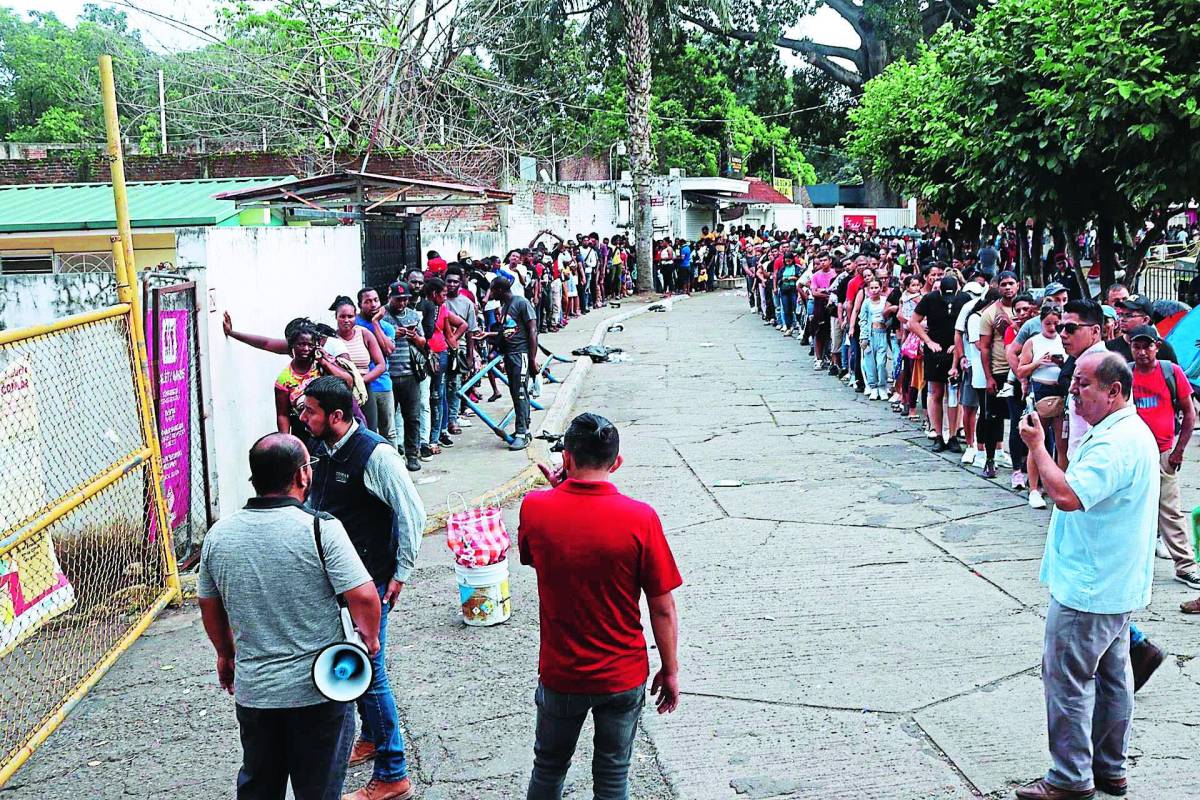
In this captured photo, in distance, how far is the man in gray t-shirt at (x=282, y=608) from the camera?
151 inches

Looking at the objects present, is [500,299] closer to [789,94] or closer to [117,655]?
[117,655]

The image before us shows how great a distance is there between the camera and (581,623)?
3.90 meters

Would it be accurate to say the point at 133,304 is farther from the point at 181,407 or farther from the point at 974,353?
the point at 974,353

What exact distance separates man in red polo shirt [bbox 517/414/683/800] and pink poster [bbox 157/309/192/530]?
4417 millimetres

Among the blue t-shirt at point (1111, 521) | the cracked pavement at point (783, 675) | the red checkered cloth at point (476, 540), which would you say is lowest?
the cracked pavement at point (783, 675)

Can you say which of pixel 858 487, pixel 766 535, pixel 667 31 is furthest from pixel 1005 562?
pixel 667 31

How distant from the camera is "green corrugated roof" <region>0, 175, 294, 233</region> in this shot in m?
13.2

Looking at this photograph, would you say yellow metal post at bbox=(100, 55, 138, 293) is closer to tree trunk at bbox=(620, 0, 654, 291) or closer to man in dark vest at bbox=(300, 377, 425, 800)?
man in dark vest at bbox=(300, 377, 425, 800)

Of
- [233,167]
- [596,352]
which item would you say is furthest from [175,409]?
[233,167]

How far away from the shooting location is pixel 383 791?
4.75 m

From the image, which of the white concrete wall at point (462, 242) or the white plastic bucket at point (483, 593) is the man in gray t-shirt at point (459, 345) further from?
the white concrete wall at point (462, 242)

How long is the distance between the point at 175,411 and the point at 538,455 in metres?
4.48

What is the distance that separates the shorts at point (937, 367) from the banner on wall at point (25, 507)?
804cm

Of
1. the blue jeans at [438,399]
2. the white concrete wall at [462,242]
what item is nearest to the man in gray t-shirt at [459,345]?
the blue jeans at [438,399]
